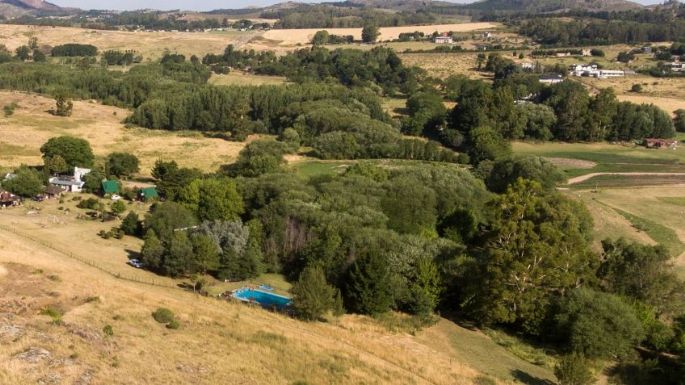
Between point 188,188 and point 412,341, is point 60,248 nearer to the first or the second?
point 188,188

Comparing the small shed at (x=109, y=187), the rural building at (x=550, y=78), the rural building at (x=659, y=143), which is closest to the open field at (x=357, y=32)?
the rural building at (x=550, y=78)

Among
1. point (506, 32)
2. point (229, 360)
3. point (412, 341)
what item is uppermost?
point (506, 32)

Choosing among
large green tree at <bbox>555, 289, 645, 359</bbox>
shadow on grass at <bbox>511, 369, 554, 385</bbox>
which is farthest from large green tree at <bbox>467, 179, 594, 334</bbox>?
shadow on grass at <bbox>511, 369, 554, 385</bbox>

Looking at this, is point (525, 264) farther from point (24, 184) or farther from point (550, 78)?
point (550, 78)

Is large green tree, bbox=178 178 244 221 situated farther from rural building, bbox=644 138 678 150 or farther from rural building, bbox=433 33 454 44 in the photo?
rural building, bbox=433 33 454 44

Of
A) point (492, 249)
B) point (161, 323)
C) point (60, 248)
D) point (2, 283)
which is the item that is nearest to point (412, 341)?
point (492, 249)

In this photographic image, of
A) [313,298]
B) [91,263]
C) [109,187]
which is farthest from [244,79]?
[313,298]
